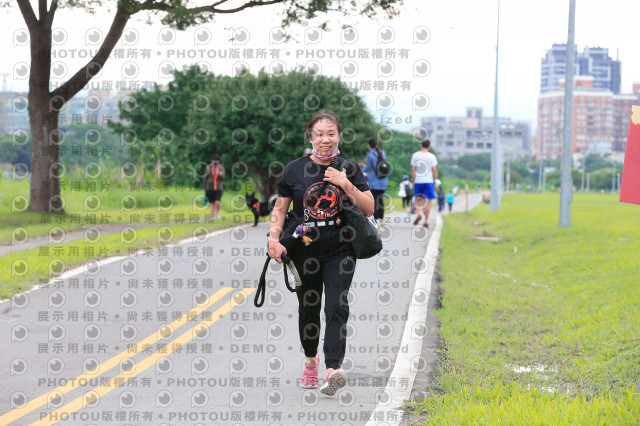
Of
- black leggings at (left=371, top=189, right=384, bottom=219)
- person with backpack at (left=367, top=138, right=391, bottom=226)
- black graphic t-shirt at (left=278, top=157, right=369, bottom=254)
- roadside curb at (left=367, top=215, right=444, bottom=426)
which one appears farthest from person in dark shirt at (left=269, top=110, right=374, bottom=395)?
person with backpack at (left=367, top=138, right=391, bottom=226)

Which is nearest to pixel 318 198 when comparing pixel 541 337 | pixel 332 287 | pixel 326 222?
pixel 326 222

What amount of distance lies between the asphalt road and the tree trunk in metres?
10.4

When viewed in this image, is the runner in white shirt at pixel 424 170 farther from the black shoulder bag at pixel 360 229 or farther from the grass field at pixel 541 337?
the black shoulder bag at pixel 360 229

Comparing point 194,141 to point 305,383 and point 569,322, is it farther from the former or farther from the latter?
point 305,383

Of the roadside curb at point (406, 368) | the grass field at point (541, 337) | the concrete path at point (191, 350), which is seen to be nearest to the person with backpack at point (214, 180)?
the grass field at point (541, 337)

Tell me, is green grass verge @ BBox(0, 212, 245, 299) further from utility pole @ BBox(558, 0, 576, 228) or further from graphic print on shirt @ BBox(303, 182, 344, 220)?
utility pole @ BBox(558, 0, 576, 228)

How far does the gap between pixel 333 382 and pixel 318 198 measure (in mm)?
1227

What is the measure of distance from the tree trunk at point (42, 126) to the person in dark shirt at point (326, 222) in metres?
17.2

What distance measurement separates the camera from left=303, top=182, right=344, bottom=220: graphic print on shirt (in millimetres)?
5867

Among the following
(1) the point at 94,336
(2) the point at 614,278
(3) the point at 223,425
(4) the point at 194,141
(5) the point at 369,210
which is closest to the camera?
(3) the point at 223,425

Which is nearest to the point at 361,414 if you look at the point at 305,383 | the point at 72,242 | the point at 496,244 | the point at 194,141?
the point at 305,383

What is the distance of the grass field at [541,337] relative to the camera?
211 inches

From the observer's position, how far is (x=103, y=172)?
32.1m

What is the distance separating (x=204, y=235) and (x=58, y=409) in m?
12.0
